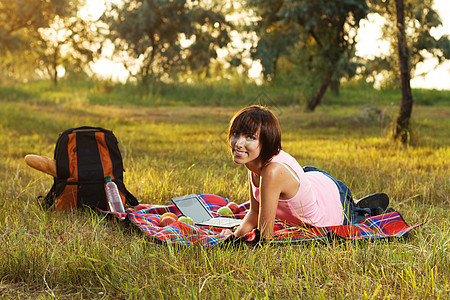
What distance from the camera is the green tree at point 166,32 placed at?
19.7 m

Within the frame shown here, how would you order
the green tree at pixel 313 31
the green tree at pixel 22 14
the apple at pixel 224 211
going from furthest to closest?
the green tree at pixel 22 14 → the green tree at pixel 313 31 → the apple at pixel 224 211

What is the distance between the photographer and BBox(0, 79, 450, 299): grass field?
93.3 inches

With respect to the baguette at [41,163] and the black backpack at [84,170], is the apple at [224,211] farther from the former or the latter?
the baguette at [41,163]

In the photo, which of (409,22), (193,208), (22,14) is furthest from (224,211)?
(22,14)

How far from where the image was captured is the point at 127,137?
9375mm

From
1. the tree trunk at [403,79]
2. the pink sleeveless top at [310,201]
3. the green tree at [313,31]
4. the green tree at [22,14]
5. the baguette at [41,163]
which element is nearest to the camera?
the pink sleeveless top at [310,201]

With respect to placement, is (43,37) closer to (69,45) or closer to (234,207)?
(69,45)

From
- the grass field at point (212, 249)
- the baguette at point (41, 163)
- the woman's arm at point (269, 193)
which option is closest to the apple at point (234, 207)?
the grass field at point (212, 249)

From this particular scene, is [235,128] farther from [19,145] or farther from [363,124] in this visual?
[363,124]

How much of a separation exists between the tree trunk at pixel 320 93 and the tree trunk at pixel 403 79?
6.32 m

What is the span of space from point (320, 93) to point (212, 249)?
39.6ft

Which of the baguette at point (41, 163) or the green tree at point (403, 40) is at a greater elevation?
the green tree at point (403, 40)

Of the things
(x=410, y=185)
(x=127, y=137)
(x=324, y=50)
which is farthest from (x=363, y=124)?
(x=410, y=185)

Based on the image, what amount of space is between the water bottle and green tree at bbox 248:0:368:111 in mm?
9672
